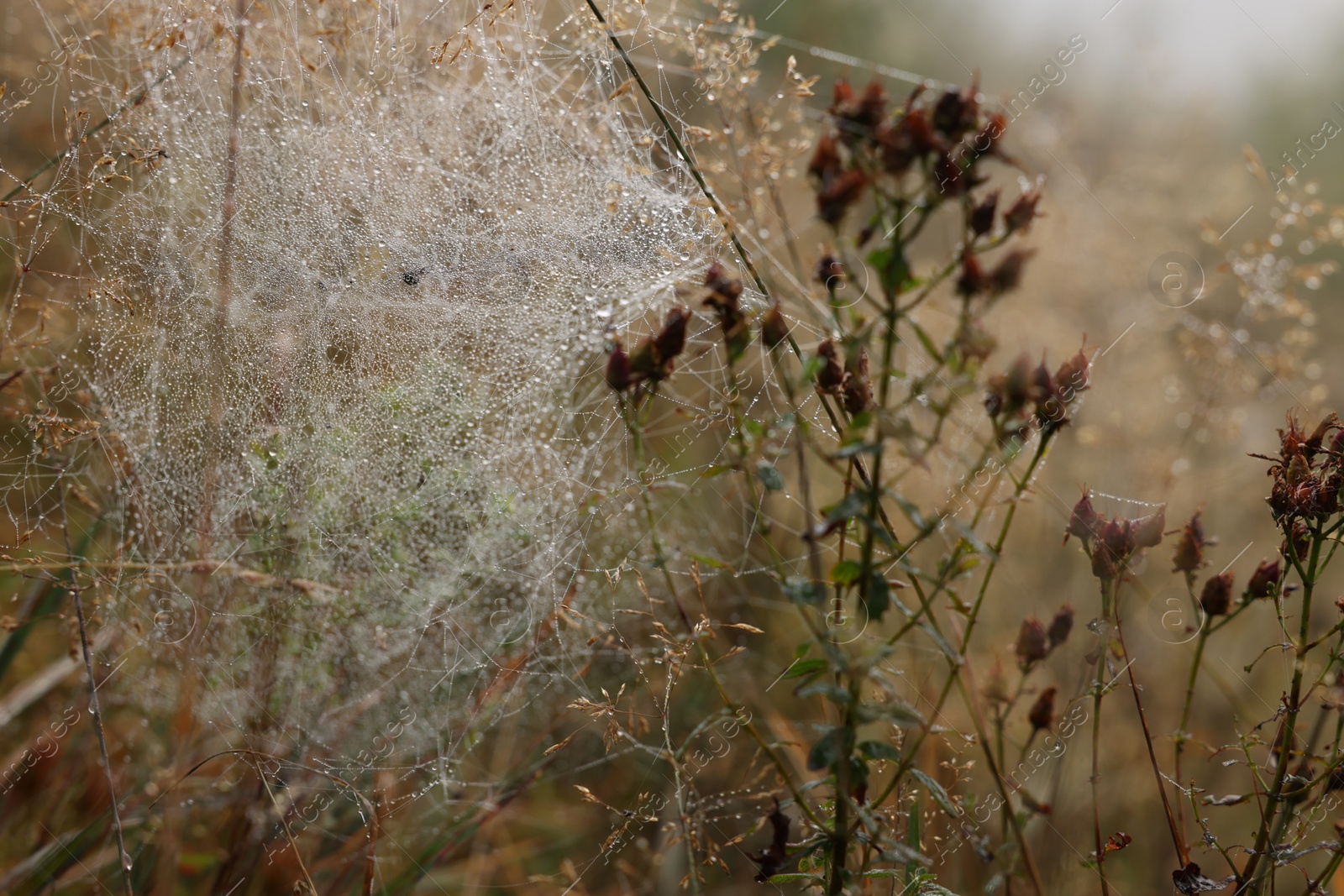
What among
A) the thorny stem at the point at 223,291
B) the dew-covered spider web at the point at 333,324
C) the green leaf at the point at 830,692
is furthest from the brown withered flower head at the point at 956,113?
the thorny stem at the point at 223,291

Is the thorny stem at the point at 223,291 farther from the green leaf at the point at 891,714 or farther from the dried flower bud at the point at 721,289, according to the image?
the green leaf at the point at 891,714

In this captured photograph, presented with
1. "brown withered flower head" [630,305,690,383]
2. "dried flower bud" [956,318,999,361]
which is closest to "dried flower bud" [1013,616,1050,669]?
"dried flower bud" [956,318,999,361]

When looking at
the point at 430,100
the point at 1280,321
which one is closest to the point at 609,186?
the point at 430,100

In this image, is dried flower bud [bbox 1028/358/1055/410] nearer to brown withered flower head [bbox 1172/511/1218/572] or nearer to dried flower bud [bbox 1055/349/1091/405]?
dried flower bud [bbox 1055/349/1091/405]

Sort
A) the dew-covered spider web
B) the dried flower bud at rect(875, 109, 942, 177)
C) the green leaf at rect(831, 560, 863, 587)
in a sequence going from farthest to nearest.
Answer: the dew-covered spider web → the green leaf at rect(831, 560, 863, 587) → the dried flower bud at rect(875, 109, 942, 177)

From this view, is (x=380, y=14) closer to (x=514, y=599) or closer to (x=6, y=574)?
(x=514, y=599)
